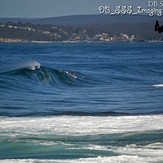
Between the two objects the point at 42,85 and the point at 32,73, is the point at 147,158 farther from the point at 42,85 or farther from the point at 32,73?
the point at 32,73

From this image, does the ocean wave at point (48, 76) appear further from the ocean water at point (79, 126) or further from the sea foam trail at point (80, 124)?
the sea foam trail at point (80, 124)

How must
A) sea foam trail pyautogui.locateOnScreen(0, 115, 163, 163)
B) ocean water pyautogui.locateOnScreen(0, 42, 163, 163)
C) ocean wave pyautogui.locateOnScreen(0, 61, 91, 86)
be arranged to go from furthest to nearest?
ocean wave pyautogui.locateOnScreen(0, 61, 91, 86) < ocean water pyautogui.locateOnScreen(0, 42, 163, 163) < sea foam trail pyautogui.locateOnScreen(0, 115, 163, 163)

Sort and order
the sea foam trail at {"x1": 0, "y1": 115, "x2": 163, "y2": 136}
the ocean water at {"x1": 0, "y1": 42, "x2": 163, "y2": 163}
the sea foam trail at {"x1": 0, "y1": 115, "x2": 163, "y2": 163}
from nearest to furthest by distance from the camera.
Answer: the sea foam trail at {"x1": 0, "y1": 115, "x2": 163, "y2": 163} < the ocean water at {"x1": 0, "y1": 42, "x2": 163, "y2": 163} < the sea foam trail at {"x1": 0, "y1": 115, "x2": 163, "y2": 136}

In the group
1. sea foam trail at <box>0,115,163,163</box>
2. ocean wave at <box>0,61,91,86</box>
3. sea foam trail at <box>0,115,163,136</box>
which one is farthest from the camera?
ocean wave at <box>0,61,91,86</box>

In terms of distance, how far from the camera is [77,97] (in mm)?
38250

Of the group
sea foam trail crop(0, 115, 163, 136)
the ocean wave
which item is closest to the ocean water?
sea foam trail crop(0, 115, 163, 136)

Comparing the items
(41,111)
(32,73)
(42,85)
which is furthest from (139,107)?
(32,73)

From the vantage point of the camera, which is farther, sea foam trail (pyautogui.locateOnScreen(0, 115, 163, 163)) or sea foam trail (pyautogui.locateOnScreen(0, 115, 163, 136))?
sea foam trail (pyautogui.locateOnScreen(0, 115, 163, 136))

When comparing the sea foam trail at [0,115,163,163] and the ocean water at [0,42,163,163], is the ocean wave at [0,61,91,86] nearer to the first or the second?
the ocean water at [0,42,163,163]

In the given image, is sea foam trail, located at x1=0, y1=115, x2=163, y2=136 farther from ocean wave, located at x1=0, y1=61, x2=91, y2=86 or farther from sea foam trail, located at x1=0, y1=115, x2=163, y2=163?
ocean wave, located at x1=0, y1=61, x2=91, y2=86

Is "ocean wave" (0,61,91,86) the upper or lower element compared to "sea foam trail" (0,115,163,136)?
lower

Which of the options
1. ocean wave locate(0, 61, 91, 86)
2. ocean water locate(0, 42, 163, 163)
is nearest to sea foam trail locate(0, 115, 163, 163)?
ocean water locate(0, 42, 163, 163)

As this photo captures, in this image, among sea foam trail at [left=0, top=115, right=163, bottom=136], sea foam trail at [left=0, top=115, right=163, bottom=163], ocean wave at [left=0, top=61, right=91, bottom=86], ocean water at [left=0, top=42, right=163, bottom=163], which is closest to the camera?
sea foam trail at [left=0, top=115, right=163, bottom=163]

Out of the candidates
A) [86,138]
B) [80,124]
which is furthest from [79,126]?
[86,138]
